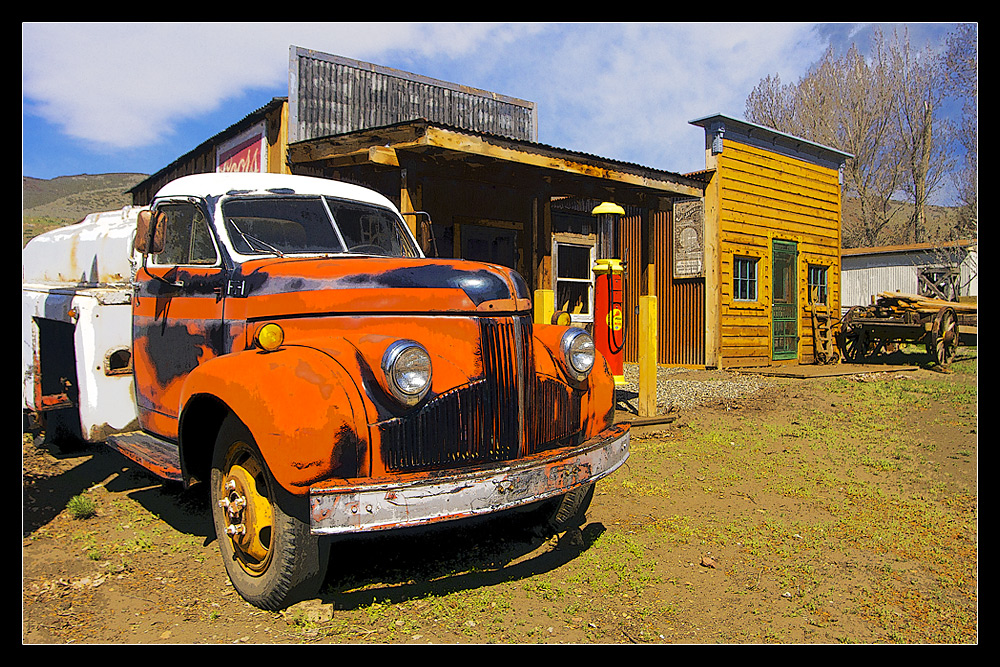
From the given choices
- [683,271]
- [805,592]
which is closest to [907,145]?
[683,271]

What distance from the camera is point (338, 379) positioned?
2879mm

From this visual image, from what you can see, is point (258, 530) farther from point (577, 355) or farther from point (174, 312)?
point (577, 355)

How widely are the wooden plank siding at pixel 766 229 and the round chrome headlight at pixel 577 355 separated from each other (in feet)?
33.9

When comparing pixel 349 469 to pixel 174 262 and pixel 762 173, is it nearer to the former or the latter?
pixel 174 262

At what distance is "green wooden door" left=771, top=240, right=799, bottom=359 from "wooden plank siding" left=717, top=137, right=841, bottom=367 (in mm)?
134

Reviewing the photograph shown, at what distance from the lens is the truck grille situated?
118 inches

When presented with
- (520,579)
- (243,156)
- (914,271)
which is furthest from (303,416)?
(914,271)

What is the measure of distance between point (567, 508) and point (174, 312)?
2.72 meters

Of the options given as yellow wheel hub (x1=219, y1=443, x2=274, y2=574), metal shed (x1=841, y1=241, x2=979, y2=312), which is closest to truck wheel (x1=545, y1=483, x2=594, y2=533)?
yellow wheel hub (x1=219, y1=443, x2=274, y2=574)

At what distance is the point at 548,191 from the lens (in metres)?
7.73

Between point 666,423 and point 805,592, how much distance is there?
417cm

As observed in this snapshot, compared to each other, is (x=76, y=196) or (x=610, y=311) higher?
(x=76, y=196)

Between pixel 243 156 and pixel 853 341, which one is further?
pixel 853 341
